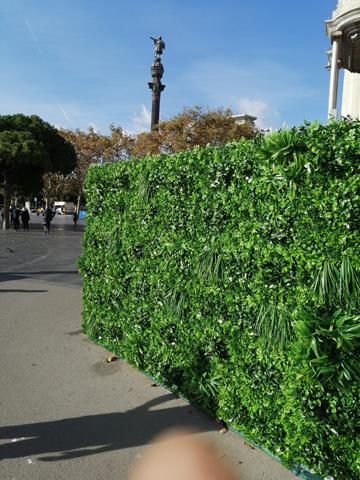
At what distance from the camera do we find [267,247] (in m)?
3.25

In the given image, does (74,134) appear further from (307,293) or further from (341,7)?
(307,293)

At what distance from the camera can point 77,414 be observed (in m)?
3.97

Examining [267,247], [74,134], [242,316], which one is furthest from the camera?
[74,134]

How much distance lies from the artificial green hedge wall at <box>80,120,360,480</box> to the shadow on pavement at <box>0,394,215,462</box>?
0.29 meters

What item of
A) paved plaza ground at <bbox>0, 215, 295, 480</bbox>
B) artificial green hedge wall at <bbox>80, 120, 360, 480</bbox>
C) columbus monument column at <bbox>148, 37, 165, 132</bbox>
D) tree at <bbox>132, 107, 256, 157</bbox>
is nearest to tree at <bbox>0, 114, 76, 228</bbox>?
tree at <bbox>132, 107, 256, 157</bbox>

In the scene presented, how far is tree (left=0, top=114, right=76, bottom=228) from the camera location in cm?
2966

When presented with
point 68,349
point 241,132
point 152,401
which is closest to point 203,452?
point 152,401

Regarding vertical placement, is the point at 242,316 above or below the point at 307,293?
below

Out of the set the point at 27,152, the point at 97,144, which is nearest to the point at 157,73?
the point at 27,152

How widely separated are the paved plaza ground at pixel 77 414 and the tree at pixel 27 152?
25.0 meters

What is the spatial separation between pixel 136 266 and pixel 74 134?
144 feet

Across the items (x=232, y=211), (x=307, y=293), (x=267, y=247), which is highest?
(x=232, y=211)

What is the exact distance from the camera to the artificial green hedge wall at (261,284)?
283cm

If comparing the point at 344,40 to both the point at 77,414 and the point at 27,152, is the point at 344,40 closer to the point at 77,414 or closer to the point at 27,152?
the point at 77,414
